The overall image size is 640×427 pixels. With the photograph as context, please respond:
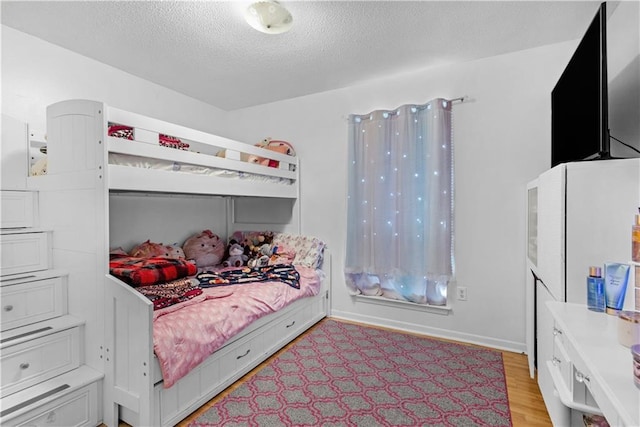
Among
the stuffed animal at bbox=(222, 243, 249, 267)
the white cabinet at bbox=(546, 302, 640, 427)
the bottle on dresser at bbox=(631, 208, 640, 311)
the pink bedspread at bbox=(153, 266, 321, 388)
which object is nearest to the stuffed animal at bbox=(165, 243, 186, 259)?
the stuffed animal at bbox=(222, 243, 249, 267)

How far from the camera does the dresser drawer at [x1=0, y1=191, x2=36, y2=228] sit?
186 cm

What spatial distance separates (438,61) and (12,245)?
10.6 feet

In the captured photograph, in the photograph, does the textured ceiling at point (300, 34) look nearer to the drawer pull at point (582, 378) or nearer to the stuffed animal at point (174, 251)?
the stuffed animal at point (174, 251)

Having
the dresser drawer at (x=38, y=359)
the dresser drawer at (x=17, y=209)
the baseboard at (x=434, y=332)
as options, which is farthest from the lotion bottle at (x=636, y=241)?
the dresser drawer at (x=17, y=209)

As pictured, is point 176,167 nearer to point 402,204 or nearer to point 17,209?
point 17,209

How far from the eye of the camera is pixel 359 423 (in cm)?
165

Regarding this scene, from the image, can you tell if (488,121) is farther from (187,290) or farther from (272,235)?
(187,290)

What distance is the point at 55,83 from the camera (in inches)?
94.0

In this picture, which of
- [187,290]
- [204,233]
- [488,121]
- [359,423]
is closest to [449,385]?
[359,423]

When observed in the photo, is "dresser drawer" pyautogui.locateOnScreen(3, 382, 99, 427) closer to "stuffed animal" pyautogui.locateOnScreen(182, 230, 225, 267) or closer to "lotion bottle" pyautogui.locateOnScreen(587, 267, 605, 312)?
"stuffed animal" pyautogui.locateOnScreen(182, 230, 225, 267)

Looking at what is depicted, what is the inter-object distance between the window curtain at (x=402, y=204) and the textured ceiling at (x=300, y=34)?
1.67 feet

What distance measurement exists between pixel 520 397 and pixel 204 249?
2847 millimetres

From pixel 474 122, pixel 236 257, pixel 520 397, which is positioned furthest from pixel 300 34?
pixel 520 397

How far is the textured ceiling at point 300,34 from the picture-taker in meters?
1.94
